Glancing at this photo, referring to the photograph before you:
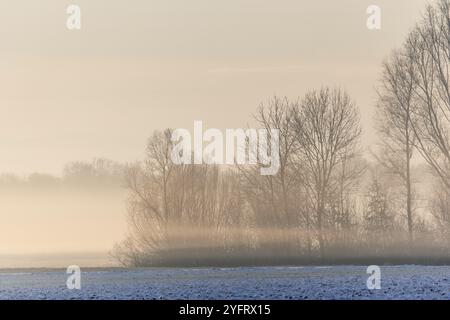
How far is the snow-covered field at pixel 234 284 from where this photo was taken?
16.8 meters

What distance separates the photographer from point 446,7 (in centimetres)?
1989

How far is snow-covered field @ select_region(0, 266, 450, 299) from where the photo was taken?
16797mm

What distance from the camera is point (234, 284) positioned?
1734cm

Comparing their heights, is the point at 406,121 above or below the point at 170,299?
above
